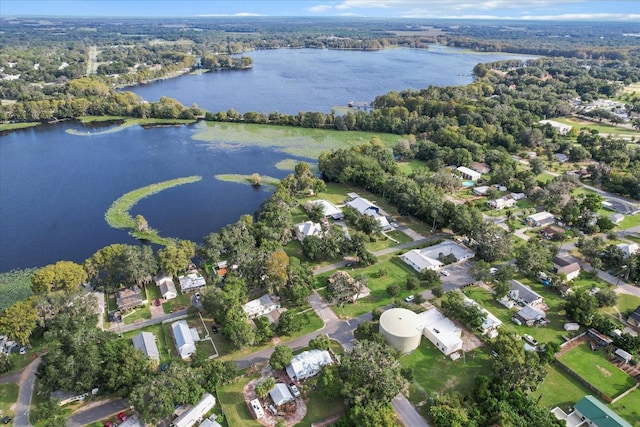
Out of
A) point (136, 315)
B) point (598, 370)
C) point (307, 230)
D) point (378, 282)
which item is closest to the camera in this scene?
point (598, 370)

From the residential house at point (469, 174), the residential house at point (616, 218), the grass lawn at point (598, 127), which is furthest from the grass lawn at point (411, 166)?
the grass lawn at point (598, 127)

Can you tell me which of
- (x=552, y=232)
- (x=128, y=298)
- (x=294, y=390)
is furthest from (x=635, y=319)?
(x=128, y=298)

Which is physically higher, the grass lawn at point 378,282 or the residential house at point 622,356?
the residential house at point 622,356

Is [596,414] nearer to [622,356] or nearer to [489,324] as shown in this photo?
[622,356]

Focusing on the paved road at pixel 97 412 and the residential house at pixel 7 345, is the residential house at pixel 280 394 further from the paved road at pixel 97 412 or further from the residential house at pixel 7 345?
the residential house at pixel 7 345

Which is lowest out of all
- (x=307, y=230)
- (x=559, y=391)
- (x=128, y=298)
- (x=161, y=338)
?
(x=161, y=338)

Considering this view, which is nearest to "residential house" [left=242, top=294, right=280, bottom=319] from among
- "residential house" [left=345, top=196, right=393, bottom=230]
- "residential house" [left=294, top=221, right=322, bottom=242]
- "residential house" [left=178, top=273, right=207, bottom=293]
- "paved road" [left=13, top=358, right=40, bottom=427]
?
"residential house" [left=178, top=273, right=207, bottom=293]

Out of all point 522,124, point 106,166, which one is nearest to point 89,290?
point 106,166
